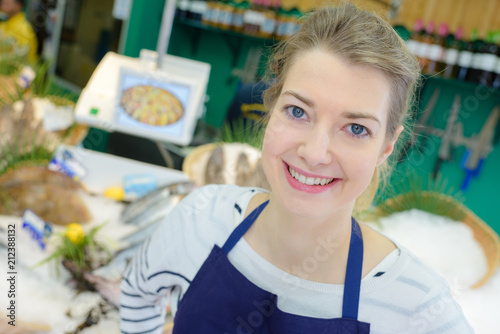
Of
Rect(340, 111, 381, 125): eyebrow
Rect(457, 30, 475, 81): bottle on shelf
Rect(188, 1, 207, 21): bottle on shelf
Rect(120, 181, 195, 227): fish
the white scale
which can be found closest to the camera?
Rect(340, 111, 381, 125): eyebrow

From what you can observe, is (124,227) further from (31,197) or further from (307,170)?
(307,170)

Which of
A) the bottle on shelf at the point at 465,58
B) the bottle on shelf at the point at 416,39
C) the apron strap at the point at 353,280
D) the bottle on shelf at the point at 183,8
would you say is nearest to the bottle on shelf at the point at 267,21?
the bottle on shelf at the point at 183,8

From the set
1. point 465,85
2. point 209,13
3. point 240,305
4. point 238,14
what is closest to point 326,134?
point 240,305

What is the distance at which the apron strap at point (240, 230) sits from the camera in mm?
1029

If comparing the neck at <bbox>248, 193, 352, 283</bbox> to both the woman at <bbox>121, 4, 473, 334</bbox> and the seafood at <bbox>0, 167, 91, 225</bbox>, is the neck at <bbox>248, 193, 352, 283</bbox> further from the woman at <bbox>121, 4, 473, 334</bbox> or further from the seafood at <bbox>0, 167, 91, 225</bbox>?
the seafood at <bbox>0, 167, 91, 225</bbox>

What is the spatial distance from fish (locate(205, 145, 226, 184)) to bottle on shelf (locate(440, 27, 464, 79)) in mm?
1623

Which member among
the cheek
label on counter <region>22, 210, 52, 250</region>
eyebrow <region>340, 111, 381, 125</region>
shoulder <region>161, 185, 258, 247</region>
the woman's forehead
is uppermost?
the woman's forehead

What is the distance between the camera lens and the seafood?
1630mm

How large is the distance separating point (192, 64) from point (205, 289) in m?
1.32

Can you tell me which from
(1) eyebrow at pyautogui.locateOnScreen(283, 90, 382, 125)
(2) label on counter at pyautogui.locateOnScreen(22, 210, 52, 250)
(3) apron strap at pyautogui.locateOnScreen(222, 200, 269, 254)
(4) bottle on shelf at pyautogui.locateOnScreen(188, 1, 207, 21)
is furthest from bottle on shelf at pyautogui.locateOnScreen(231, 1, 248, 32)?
(1) eyebrow at pyautogui.locateOnScreen(283, 90, 382, 125)

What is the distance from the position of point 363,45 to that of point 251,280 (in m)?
0.55

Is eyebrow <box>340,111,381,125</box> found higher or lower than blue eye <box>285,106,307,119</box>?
higher

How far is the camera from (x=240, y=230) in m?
1.04

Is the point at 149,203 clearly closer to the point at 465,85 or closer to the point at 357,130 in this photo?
the point at 357,130
